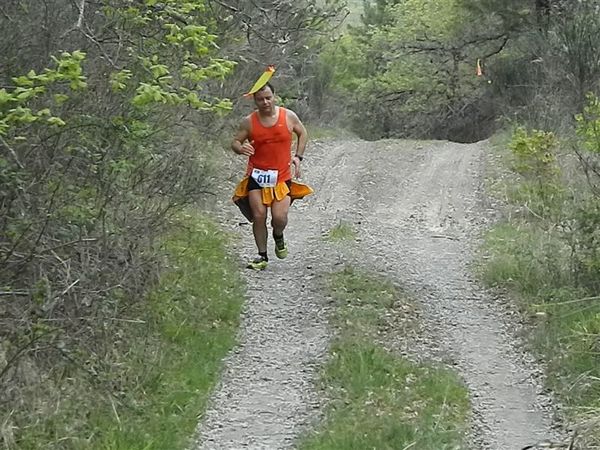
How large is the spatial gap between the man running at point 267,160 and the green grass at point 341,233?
161 cm

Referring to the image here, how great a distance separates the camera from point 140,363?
6348mm

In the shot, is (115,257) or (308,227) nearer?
(115,257)

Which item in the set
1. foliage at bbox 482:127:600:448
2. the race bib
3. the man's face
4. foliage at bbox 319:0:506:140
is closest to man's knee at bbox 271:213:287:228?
the race bib

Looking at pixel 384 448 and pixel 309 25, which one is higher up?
pixel 309 25

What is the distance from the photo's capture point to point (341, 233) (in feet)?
35.6

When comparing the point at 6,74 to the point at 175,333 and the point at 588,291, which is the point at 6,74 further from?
the point at 588,291

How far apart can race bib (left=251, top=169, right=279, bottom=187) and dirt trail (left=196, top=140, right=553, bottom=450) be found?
90 cm

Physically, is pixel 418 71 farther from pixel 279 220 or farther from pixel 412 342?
pixel 412 342

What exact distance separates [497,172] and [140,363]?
34.8ft

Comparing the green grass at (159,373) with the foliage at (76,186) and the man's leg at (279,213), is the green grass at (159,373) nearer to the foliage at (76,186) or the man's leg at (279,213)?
the foliage at (76,186)

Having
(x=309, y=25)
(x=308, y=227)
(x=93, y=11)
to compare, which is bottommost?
(x=308, y=227)

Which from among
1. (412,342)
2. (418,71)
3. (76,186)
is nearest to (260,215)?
(412,342)

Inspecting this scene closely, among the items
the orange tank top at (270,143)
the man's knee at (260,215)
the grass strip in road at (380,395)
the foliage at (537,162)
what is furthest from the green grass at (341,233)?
the grass strip in road at (380,395)

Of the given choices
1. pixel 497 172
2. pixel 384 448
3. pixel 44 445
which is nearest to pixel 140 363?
pixel 44 445
